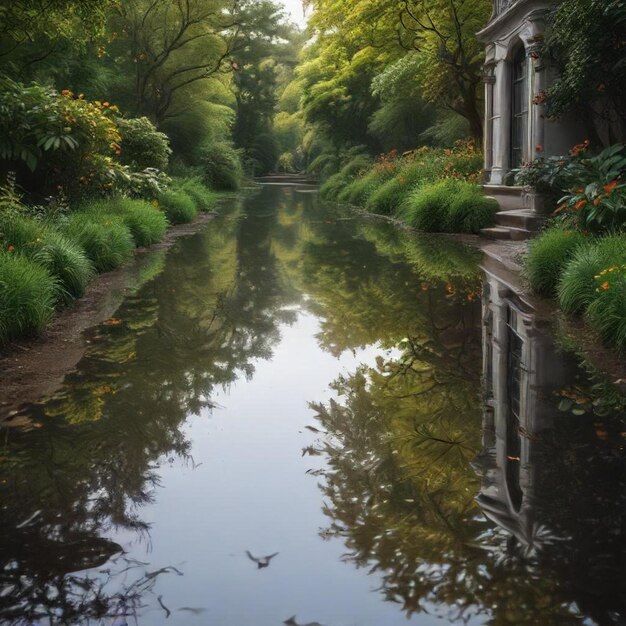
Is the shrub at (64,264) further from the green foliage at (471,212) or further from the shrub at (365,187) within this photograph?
the shrub at (365,187)

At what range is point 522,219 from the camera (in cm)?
1536

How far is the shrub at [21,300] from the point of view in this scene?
698cm

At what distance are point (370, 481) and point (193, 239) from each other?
14168 millimetres

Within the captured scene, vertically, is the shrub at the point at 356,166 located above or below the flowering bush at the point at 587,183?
above

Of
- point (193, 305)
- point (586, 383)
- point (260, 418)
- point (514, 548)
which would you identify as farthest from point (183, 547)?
point (193, 305)

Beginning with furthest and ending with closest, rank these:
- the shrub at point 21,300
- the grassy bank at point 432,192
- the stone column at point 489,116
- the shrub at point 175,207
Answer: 1. the shrub at point 175,207
2. the stone column at point 489,116
3. the grassy bank at point 432,192
4. the shrub at point 21,300

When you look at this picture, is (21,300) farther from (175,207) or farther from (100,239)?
(175,207)

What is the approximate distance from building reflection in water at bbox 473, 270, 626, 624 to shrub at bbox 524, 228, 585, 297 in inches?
111

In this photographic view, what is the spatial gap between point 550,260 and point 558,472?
5847 millimetres

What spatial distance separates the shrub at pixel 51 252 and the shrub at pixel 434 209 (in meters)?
10.7

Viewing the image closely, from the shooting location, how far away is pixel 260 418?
210 inches

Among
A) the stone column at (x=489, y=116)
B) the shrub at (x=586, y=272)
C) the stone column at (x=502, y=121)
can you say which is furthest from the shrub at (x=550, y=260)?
the stone column at (x=489, y=116)

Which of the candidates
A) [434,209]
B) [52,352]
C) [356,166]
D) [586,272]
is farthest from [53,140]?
[356,166]

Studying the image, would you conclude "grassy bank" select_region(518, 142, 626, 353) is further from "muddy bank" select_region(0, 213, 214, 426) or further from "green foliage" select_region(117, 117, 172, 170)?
"green foliage" select_region(117, 117, 172, 170)
